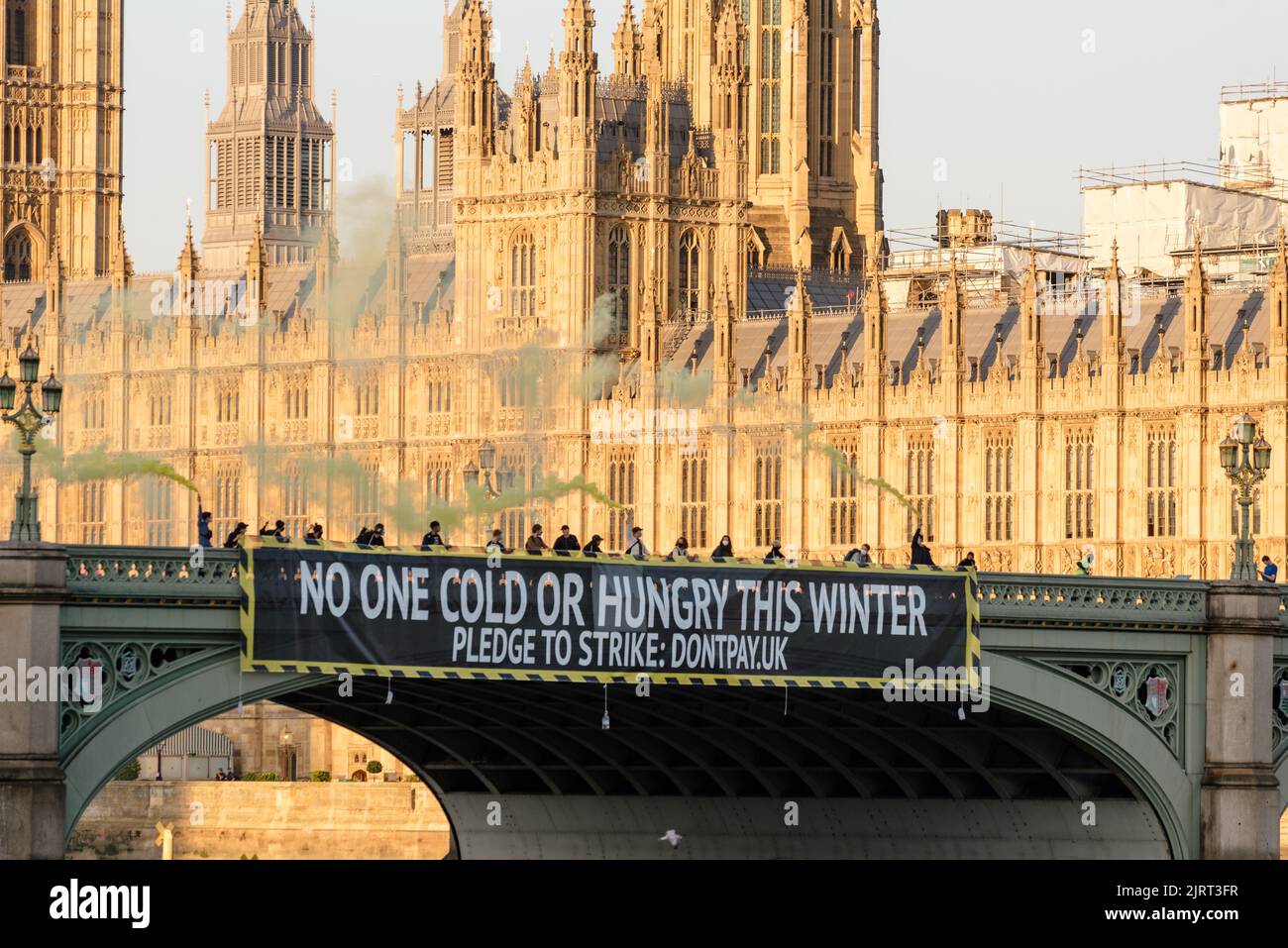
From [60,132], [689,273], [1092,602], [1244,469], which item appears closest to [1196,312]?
[689,273]

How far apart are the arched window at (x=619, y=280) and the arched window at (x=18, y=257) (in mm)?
40101

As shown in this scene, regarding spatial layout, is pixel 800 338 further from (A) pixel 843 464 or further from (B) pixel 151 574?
(B) pixel 151 574

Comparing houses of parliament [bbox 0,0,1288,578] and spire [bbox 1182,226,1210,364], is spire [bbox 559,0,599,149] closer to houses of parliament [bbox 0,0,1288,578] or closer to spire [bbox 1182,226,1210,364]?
houses of parliament [bbox 0,0,1288,578]

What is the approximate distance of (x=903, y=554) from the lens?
113188 mm

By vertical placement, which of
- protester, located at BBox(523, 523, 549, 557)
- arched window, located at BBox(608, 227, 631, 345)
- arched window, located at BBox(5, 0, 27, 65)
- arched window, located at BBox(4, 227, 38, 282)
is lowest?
protester, located at BBox(523, 523, 549, 557)

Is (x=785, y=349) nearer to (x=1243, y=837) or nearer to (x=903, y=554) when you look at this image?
(x=903, y=554)

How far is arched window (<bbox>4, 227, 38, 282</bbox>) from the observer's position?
157 meters

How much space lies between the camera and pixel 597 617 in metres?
64.6

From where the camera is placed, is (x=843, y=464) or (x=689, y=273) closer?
(x=843, y=464)

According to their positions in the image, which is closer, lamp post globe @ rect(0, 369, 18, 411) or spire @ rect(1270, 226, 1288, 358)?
lamp post globe @ rect(0, 369, 18, 411)

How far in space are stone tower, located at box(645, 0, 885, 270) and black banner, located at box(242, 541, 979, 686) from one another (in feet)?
271

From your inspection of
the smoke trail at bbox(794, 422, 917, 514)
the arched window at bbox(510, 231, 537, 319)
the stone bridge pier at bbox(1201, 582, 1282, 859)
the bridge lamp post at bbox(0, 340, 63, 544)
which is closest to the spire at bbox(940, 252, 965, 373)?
the smoke trail at bbox(794, 422, 917, 514)

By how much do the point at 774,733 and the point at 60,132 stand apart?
87.2m
